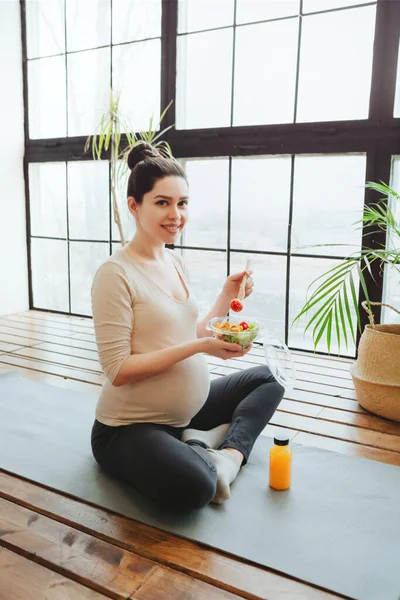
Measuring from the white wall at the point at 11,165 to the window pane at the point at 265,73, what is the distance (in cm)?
191

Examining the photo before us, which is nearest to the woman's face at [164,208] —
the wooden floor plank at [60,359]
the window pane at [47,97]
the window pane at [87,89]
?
the wooden floor plank at [60,359]

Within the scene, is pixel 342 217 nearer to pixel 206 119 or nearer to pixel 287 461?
pixel 206 119

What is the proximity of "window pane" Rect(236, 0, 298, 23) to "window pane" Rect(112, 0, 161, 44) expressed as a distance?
24.7 inches

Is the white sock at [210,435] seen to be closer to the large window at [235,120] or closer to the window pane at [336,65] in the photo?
the large window at [235,120]

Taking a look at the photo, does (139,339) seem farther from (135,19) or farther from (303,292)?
(135,19)

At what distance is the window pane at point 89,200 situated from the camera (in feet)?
13.3

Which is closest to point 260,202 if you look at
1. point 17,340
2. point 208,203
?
point 208,203

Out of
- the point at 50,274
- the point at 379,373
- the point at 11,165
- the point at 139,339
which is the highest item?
the point at 11,165

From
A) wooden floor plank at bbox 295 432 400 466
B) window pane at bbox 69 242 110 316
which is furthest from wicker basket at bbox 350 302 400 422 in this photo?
window pane at bbox 69 242 110 316

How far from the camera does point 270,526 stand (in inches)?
58.1

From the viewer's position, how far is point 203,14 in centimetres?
345

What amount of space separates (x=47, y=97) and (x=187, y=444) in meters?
3.51

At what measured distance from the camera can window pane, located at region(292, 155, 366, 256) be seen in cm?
305

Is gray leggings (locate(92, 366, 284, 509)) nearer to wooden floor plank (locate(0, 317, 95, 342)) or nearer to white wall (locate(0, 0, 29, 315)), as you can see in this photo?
wooden floor plank (locate(0, 317, 95, 342))
